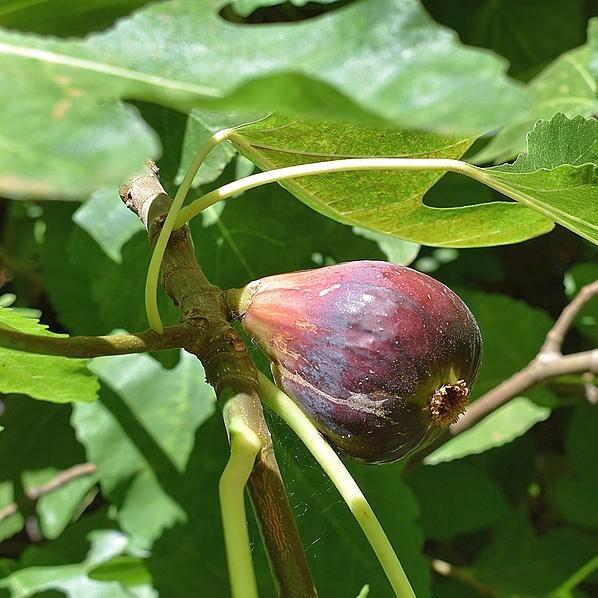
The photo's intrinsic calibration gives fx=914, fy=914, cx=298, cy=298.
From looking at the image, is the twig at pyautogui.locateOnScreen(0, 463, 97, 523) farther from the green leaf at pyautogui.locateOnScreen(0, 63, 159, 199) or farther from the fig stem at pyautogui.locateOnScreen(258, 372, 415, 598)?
the green leaf at pyautogui.locateOnScreen(0, 63, 159, 199)

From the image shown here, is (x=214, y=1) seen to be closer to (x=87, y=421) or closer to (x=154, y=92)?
(x=154, y=92)

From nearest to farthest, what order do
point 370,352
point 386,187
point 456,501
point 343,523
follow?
point 370,352 → point 386,187 → point 343,523 → point 456,501

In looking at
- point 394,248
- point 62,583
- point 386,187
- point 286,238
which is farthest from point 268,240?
point 62,583

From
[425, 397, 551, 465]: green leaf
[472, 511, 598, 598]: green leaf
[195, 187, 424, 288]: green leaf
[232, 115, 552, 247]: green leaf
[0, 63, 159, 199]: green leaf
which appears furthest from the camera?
[472, 511, 598, 598]: green leaf

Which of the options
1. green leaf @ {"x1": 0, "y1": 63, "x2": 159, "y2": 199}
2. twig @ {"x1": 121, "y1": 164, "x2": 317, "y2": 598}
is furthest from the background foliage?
twig @ {"x1": 121, "y1": 164, "x2": 317, "y2": 598}

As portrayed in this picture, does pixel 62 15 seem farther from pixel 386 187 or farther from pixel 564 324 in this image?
pixel 564 324

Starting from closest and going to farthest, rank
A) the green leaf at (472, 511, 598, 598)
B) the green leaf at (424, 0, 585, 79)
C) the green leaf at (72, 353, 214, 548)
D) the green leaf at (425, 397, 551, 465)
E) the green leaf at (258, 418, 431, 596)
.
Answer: the green leaf at (258, 418, 431, 596), the green leaf at (72, 353, 214, 548), the green leaf at (425, 397, 551, 465), the green leaf at (472, 511, 598, 598), the green leaf at (424, 0, 585, 79)
